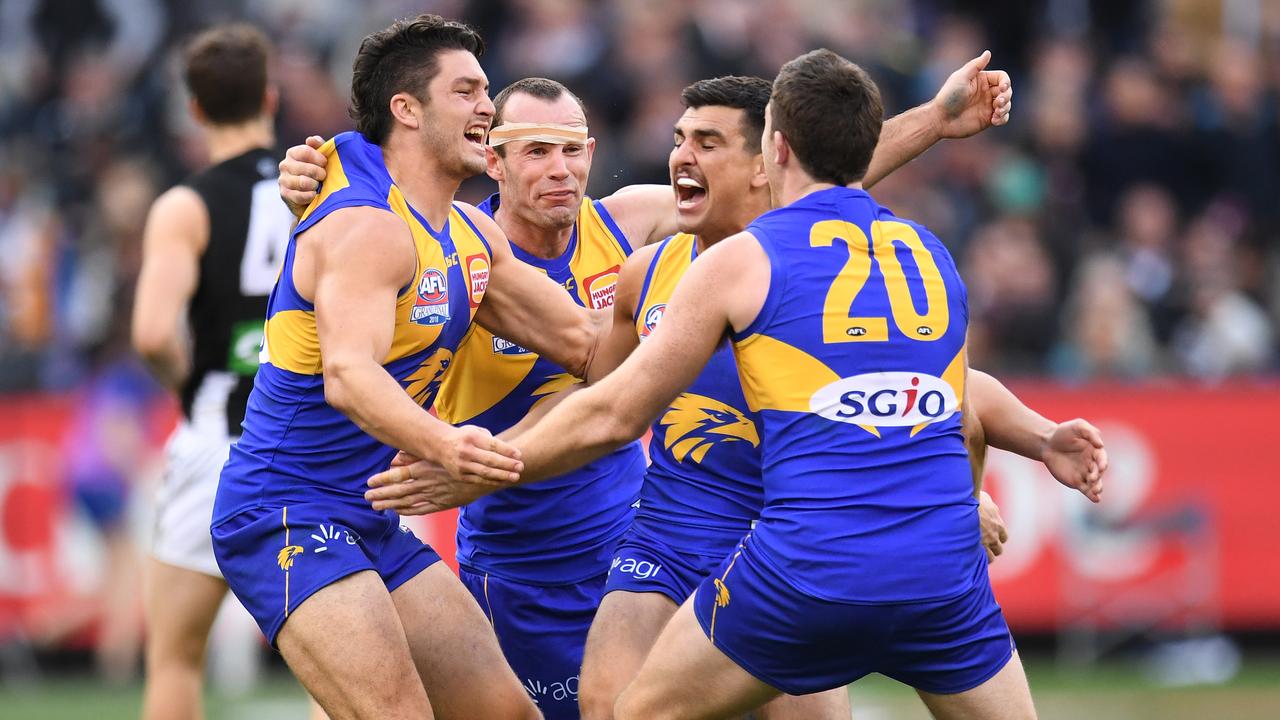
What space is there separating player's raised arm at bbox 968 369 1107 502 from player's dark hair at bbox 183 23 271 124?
11.9ft

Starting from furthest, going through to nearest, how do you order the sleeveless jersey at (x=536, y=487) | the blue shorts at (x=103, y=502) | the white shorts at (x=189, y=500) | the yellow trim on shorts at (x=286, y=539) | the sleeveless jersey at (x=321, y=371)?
the blue shorts at (x=103, y=502), the white shorts at (x=189, y=500), the sleeveless jersey at (x=536, y=487), the sleeveless jersey at (x=321, y=371), the yellow trim on shorts at (x=286, y=539)

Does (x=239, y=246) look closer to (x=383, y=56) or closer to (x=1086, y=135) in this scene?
(x=383, y=56)

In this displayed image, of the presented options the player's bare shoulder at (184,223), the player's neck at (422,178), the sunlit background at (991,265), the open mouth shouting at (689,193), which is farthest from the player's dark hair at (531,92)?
the sunlit background at (991,265)

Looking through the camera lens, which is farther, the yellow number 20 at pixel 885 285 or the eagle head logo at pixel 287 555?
the eagle head logo at pixel 287 555

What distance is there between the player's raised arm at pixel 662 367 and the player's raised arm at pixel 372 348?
0.52ft

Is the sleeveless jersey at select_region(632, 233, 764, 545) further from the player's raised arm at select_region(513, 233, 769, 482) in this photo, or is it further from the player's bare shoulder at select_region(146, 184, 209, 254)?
the player's bare shoulder at select_region(146, 184, 209, 254)

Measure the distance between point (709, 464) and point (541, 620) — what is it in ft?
3.90

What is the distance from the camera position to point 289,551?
19.1 feet

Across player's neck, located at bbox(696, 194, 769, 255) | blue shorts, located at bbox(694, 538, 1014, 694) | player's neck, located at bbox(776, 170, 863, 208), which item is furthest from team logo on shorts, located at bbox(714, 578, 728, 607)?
player's neck, located at bbox(696, 194, 769, 255)

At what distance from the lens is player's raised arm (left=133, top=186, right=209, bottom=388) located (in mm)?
7840

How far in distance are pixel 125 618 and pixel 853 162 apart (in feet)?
27.5

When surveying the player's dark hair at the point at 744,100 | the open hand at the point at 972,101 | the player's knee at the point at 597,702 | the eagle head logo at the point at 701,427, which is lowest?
the player's knee at the point at 597,702

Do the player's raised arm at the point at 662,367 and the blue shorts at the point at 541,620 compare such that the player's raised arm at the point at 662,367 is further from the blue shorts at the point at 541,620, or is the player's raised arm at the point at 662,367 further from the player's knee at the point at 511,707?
the blue shorts at the point at 541,620

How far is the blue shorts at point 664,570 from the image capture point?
6.40 m
